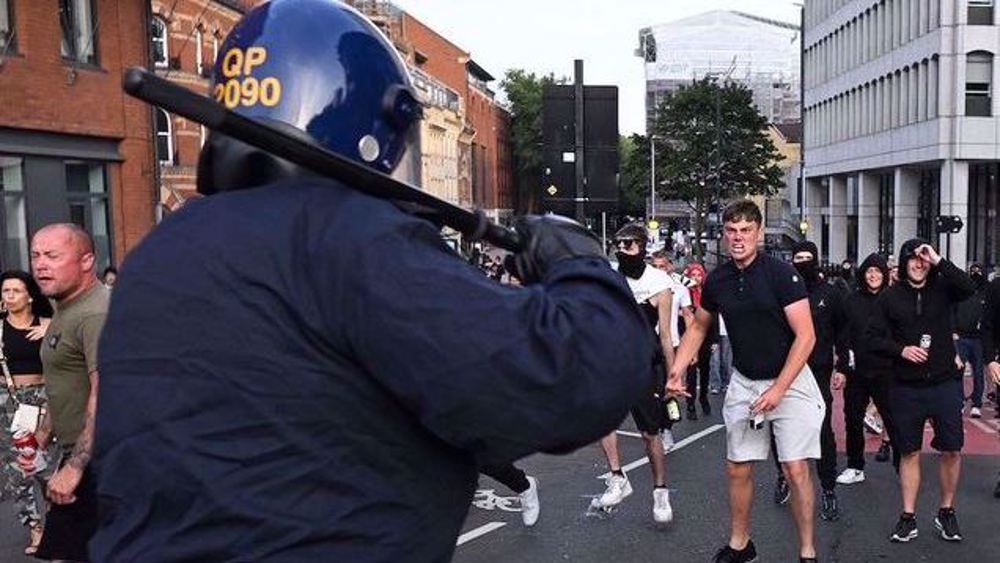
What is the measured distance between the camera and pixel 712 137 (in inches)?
2311

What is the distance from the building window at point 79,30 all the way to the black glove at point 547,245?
56.7 feet

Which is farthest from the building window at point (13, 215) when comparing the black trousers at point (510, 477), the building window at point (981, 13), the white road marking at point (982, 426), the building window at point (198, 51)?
the building window at point (981, 13)

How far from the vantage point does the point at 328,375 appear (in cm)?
132

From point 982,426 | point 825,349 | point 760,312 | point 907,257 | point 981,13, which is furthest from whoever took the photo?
point 981,13

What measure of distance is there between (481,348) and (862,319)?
22.4 ft

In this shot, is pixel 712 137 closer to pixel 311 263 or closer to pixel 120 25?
pixel 120 25

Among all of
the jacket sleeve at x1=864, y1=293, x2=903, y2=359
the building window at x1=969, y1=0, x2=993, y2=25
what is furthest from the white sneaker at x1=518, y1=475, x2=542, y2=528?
the building window at x1=969, y1=0, x2=993, y2=25

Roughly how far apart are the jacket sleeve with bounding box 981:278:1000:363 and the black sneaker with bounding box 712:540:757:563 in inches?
120

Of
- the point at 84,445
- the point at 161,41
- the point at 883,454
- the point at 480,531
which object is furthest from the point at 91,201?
the point at 84,445

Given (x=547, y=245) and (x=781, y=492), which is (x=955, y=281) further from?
(x=547, y=245)

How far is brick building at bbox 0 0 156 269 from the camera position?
15539 mm

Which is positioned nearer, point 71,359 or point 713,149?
point 71,359

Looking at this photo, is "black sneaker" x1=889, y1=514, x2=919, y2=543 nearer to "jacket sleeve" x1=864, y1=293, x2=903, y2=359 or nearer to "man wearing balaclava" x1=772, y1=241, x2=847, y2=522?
"man wearing balaclava" x1=772, y1=241, x2=847, y2=522

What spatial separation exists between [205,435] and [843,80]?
170ft
